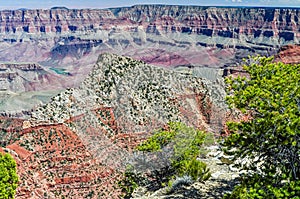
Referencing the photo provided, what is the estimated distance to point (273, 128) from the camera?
645 inches

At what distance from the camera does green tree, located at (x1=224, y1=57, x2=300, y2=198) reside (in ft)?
51.4

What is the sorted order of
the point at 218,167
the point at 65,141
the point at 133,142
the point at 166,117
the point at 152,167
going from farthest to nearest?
the point at 166,117 < the point at 133,142 < the point at 65,141 < the point at 152,167 < the point at 218,167

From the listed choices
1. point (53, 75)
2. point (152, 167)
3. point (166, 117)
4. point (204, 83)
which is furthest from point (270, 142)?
point (53, 75)

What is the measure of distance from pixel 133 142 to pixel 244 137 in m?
26.8

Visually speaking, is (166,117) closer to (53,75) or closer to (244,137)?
(244,137)

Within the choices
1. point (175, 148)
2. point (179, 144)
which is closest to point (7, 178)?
point (175, 148)

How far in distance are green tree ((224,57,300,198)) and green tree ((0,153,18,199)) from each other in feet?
56.1

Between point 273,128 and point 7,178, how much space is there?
65.2 ft

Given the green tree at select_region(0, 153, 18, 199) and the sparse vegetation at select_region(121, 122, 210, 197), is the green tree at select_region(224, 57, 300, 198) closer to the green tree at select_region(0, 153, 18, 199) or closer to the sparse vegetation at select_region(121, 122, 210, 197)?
the sparse vegetation at select_region(121, 122, 210, 197)

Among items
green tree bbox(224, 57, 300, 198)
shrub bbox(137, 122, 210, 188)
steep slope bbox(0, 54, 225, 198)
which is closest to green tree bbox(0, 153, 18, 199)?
steep slope bbox(0, 54, 225, 198)

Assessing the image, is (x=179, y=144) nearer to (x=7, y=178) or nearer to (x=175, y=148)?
(x=175, y=148)

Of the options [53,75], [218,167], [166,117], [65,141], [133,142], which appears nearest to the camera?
[218,167]

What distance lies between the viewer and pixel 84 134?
4300 centimetres

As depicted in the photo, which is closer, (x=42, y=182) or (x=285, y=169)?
(x=285, y=169)
